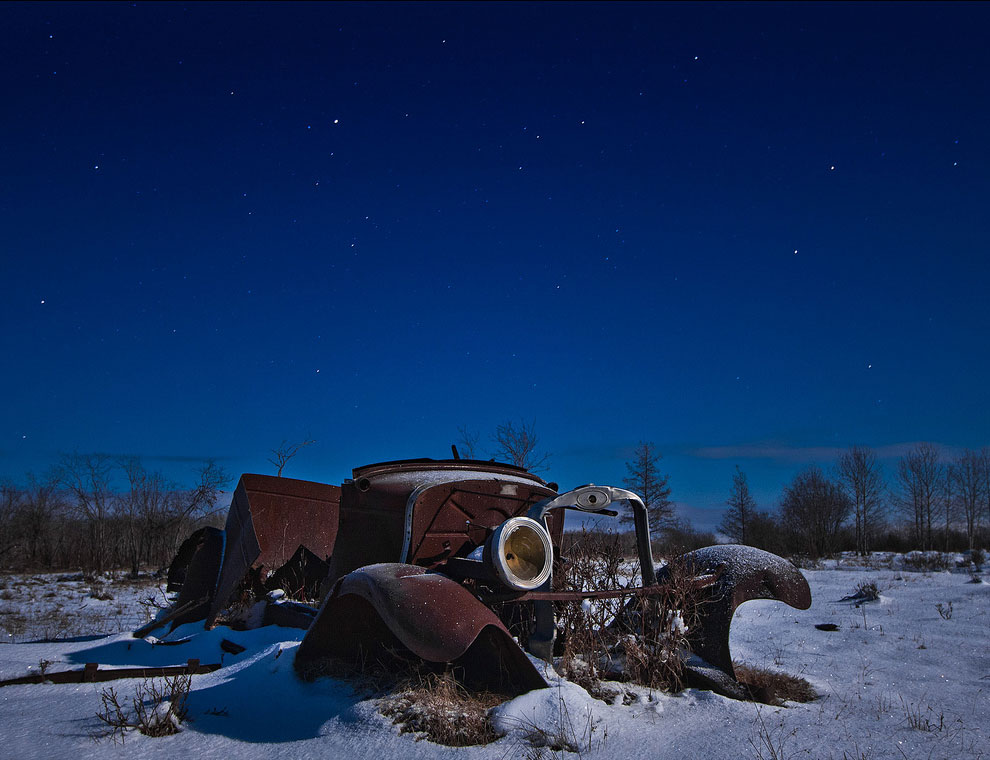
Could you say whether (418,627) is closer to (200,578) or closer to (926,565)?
(200,578)

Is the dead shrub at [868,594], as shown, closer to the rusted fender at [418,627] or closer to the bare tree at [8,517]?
the rusted fender at [418,627]

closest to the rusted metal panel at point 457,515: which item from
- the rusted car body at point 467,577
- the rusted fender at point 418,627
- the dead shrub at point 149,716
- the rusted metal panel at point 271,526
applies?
the rusted car body at point 467,577

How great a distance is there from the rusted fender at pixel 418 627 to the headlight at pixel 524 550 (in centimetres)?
36

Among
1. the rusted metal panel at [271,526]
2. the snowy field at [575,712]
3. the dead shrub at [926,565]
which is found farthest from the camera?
the dead shrub at [926,565]

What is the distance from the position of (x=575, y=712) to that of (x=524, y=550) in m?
1.02

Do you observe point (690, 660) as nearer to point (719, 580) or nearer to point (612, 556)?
point (719, 580)

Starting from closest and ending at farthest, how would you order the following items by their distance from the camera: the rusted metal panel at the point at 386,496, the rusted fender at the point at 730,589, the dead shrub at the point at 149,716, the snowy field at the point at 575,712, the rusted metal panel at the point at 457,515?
Result: the snowy field at the point at 575,712 → the dead shrub at the point at 149,716 → the rusted fender at the point at 730,589 → the rusted metal panel at the point at 457,515 → the rusted metal panel at the point at 386,496

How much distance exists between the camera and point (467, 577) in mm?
4551

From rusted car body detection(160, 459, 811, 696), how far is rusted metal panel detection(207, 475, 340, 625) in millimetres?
62

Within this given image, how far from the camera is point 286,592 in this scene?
23.5ft

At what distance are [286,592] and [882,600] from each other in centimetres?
819

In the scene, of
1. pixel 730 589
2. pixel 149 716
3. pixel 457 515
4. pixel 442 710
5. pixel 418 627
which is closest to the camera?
pixel 418 627

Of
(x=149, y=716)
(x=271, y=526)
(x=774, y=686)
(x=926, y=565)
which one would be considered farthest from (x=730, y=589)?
(x=926, y=565)

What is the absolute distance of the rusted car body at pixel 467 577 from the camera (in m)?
3.77
